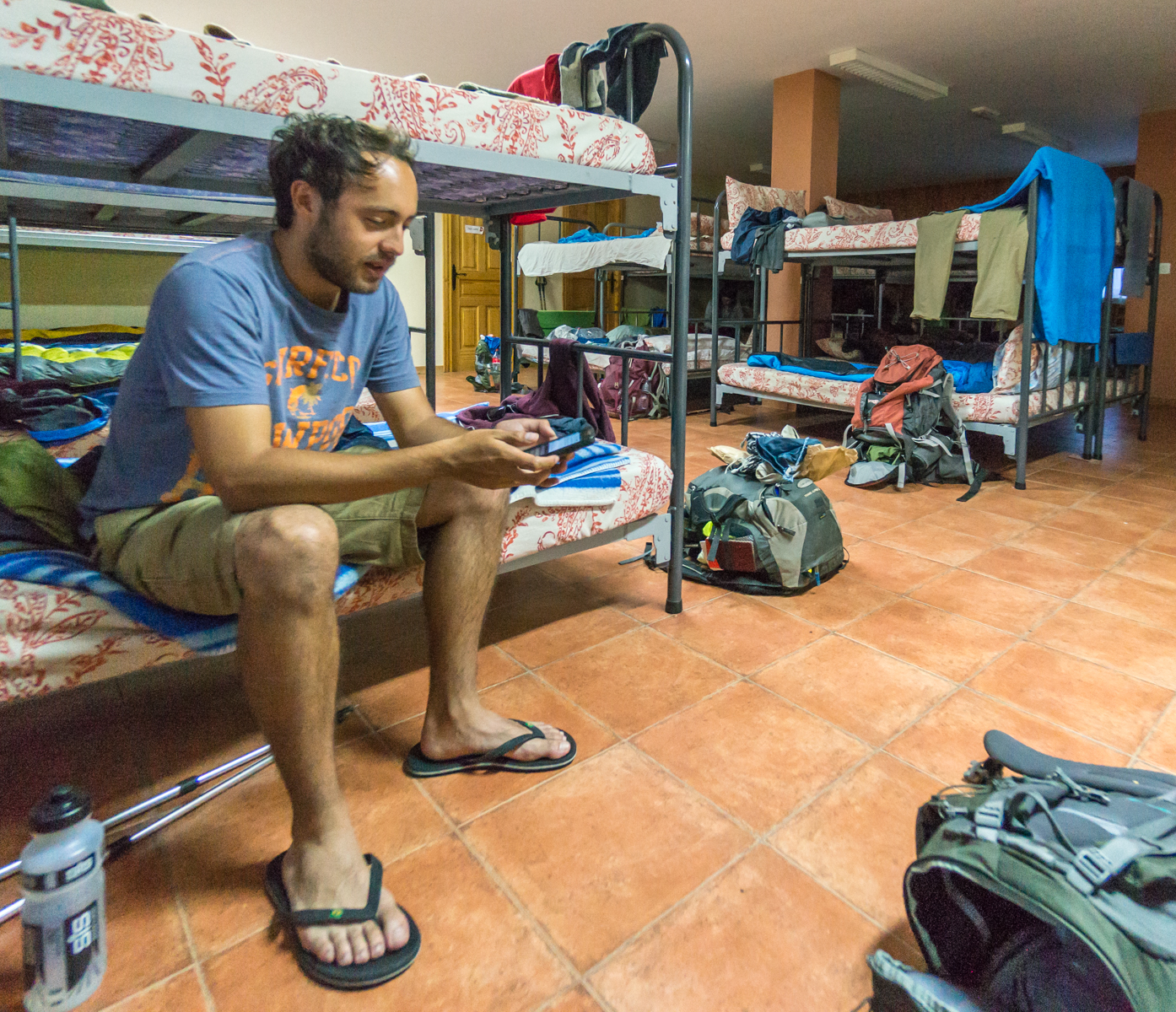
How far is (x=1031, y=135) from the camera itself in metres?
7.34

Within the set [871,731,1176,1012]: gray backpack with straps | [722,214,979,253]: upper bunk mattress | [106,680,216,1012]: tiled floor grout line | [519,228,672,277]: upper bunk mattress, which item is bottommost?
[106,680,216,1012]: tiled floor grout line

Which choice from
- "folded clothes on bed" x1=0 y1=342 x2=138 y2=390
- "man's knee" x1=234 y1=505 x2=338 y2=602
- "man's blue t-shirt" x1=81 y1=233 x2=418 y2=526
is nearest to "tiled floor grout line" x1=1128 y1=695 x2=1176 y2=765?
"man's knee" x1=234 y1=505 x2=338 y2=602

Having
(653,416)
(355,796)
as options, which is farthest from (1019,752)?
(653,416)

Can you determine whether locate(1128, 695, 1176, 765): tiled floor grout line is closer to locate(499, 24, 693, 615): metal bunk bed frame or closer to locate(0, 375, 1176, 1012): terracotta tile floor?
locate(0, 375, 1176, 1012): terracotta tile floor

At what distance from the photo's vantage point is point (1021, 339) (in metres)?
3.49

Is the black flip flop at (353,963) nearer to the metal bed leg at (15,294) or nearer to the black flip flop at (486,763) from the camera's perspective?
the black flip flop at (486,763)

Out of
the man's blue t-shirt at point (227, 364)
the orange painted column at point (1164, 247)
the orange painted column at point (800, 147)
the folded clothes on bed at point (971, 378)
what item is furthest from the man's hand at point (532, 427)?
the orange painted column at point (1164, 247)

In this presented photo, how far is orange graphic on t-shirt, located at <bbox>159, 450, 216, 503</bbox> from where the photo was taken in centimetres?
116

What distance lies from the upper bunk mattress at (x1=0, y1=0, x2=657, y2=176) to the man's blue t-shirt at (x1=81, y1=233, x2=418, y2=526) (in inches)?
9.5

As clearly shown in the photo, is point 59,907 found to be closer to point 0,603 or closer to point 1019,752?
point 0,603

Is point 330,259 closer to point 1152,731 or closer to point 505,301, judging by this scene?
point 505,301

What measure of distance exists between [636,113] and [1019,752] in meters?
1.64

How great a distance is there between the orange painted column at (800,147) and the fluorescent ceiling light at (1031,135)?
2327mm

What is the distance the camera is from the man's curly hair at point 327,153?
1.09m
